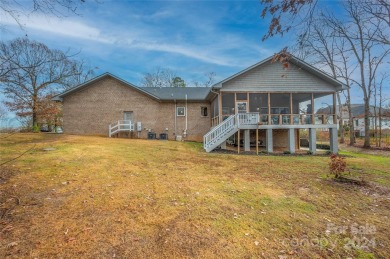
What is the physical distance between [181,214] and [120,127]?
16575mm

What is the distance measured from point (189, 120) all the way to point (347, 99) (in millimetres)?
20403

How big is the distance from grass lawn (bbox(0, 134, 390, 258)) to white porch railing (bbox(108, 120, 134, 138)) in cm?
1182

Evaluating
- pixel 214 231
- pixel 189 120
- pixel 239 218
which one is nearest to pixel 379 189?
pixel 239 218

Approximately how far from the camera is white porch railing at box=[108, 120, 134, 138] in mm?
18984

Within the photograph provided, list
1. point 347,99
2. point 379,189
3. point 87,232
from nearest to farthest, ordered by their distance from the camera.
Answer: point 87,232
point 379,189
point 347,99

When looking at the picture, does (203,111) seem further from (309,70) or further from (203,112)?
(309,70)

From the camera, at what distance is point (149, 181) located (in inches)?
247

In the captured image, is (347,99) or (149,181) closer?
(149,181)

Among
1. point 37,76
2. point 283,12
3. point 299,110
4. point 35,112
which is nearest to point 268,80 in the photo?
point 299,110

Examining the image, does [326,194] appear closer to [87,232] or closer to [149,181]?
[149,181]

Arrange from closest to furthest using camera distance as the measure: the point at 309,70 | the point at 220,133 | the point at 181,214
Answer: the point at 181,214
the point at 220,133
the point at 309,70

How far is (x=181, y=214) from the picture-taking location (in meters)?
4.31

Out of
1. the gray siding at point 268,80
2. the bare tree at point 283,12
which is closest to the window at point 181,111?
the gray siding at point 268,80

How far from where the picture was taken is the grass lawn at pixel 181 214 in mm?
3287
